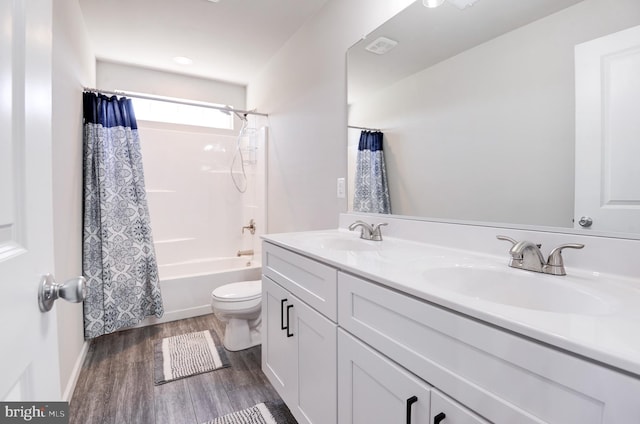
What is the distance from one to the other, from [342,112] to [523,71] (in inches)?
38.9

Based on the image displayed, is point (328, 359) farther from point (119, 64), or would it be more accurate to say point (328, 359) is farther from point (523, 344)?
point (119, 64)

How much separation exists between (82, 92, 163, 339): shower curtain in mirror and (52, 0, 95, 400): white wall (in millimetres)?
95

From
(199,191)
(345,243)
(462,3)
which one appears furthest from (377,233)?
(199,191)

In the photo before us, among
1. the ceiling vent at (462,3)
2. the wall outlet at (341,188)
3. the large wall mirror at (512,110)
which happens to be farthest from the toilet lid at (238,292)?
the ceiling vent at (462,3)

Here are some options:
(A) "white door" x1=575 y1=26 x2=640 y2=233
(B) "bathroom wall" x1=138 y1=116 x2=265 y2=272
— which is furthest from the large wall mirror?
(B) "bathroom wall" x1=138 y1=116 x2=265 y2=272

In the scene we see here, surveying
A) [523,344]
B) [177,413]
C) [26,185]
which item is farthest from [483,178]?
[177,413]

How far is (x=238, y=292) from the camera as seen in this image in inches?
84.2

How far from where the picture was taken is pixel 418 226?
1404 mm

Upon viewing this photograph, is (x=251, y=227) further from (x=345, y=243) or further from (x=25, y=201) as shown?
(x=25, y=201)

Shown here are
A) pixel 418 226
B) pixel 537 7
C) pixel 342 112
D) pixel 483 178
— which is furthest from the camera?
pixel 342 112

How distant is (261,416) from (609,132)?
5.89 feet

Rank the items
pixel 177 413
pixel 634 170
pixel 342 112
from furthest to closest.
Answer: pixel 342 112 → pixel 177 413 → pixel 634 170

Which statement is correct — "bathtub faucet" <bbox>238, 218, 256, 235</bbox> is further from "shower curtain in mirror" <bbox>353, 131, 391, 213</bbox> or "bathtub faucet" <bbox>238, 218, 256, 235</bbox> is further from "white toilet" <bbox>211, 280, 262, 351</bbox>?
"shower curtain in mirror" <bbox>353, 131, 391, 213</bbox>

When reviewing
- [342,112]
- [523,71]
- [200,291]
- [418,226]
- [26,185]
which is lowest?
[200,291]
